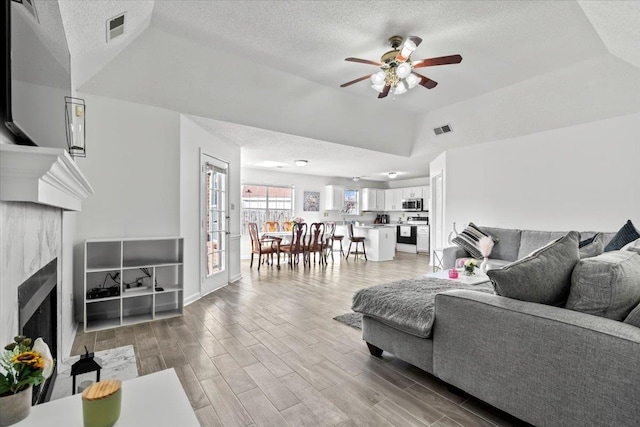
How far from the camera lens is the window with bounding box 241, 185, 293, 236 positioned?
8398mm

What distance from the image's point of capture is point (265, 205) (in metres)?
8.70

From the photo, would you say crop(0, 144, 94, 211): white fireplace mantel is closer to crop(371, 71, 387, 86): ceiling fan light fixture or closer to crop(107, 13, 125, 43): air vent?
crop(107, 13, 125, 43): air vent

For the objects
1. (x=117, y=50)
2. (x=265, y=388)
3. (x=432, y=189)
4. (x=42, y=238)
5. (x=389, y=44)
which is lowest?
(x=265, y=388)

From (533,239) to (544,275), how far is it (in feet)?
11.2

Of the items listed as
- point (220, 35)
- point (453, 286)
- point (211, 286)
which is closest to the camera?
point (453, 286)

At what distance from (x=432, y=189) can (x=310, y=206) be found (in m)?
3.85

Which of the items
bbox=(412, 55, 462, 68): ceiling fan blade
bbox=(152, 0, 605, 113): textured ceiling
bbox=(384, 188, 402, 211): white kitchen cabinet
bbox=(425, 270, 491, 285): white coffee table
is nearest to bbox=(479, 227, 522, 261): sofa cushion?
bbox=(425, 270, 491, 285): white coffee table

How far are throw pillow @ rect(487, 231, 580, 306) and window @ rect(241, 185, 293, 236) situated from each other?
7172mm

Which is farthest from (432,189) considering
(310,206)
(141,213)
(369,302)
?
(141,213)

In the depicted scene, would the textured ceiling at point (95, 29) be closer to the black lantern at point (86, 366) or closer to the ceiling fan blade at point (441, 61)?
the black lantern at point (86, 366)

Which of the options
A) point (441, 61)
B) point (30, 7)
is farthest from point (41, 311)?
point (441, 61)

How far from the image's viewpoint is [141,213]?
3.50 meters

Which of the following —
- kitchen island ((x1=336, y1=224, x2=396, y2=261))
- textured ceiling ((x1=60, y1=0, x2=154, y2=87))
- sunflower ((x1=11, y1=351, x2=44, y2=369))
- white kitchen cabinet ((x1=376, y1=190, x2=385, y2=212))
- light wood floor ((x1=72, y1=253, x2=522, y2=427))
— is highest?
textured ceiling ((x1=60, y1=0, x2=154, y2=87))

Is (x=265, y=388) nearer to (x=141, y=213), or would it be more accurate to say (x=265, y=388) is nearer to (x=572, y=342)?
(x=572, y=342)
